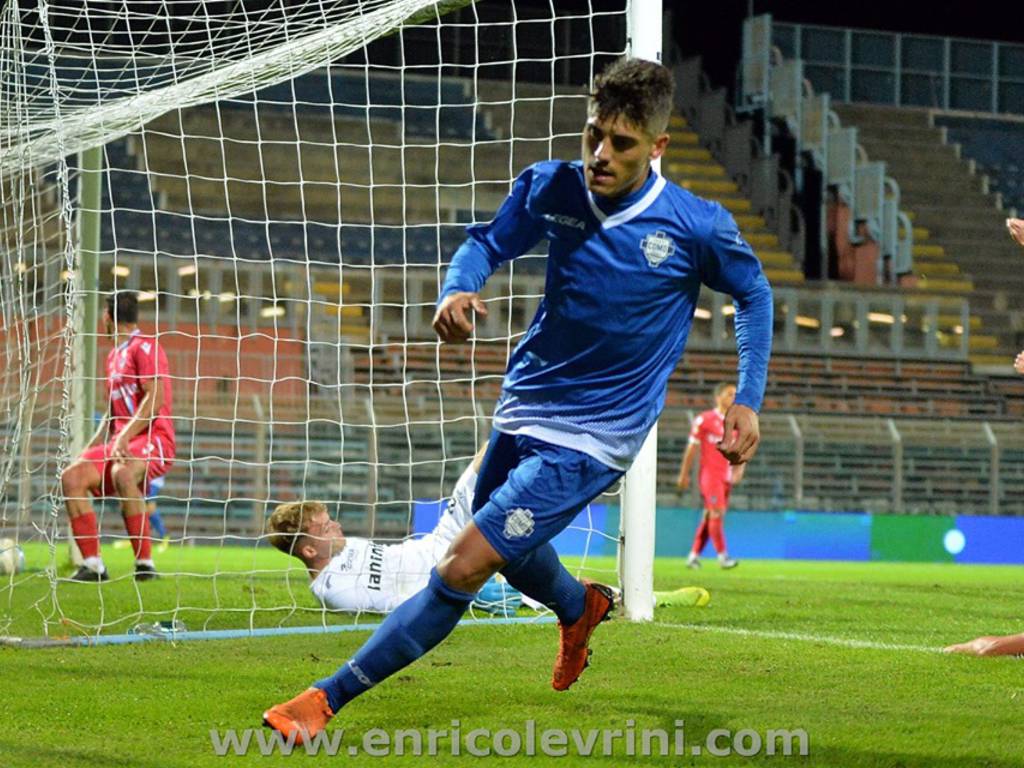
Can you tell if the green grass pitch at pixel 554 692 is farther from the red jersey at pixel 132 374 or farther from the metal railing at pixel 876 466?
the metal railing at pixel 876 466

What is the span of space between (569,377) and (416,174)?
20.3 metres

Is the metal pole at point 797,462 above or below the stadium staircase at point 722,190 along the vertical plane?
below

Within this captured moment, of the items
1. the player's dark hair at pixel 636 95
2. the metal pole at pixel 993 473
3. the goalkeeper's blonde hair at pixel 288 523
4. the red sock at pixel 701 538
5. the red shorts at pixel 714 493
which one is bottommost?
the metal pole at pixel 993 473

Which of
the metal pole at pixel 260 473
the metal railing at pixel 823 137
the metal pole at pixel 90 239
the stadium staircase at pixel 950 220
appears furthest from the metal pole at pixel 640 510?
the stadium staircase at pixel 950 220

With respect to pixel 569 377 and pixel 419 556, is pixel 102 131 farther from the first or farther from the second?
pixel 569 377

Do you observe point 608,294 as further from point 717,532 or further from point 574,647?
point 717,532

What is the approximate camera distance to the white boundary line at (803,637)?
21.3ft

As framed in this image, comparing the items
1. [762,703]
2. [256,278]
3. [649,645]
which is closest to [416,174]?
[256,278]

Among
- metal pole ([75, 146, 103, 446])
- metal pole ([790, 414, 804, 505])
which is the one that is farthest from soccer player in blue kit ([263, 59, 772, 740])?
metal pole ([790, 414, 804, 505])

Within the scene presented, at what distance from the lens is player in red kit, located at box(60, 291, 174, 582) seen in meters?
9.29

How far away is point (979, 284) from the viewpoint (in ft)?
87.9

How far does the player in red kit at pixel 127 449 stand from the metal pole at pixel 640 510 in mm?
3204

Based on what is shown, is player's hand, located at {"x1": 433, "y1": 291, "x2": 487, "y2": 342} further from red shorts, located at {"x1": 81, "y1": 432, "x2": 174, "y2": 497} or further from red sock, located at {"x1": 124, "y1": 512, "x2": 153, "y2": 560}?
red sock, located at {"x1": 124, "y1": 512, "x2": 153, "y2": 560}

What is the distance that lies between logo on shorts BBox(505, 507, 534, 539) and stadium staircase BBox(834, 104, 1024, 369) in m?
22.5
